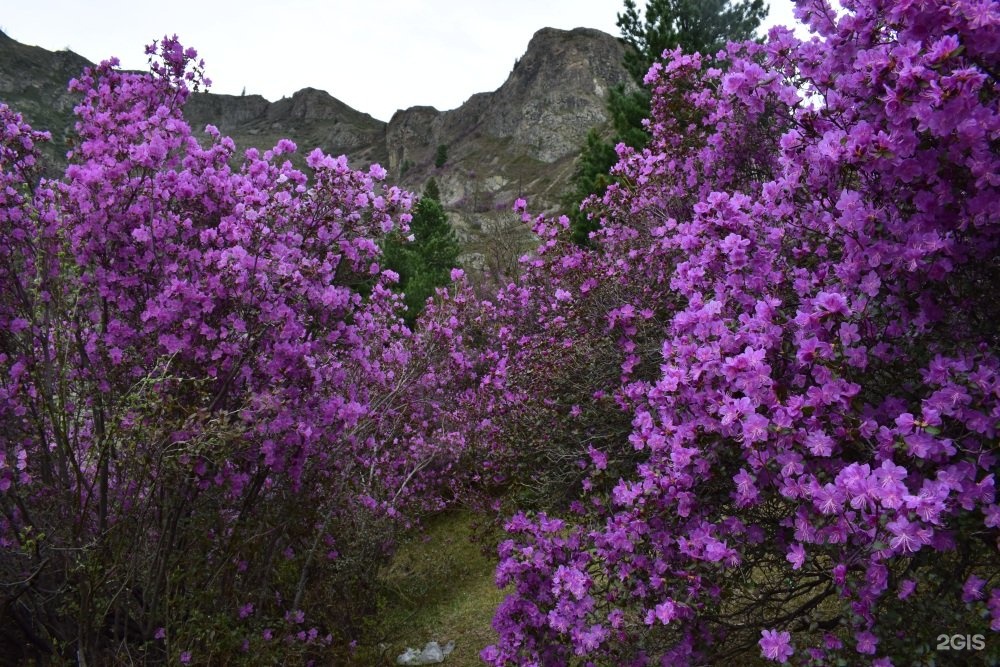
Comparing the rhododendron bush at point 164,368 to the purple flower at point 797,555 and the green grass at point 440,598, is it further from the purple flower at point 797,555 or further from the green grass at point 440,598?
the purple flower at point 797,555

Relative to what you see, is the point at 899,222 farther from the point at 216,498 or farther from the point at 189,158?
the point at 189,158

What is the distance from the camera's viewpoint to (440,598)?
8.30 metres

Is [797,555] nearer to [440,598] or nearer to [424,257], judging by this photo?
[440,598]

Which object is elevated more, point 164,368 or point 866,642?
point 164,368

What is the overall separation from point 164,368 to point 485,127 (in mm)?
104707

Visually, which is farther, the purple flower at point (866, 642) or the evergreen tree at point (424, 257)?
the evergreen tree at point (424, 257)

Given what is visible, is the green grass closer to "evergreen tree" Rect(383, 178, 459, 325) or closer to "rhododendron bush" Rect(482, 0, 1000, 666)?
"rhododendron bush" Rect(482, 0, 1000, 666)

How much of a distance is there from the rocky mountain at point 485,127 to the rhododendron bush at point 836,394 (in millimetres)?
44947

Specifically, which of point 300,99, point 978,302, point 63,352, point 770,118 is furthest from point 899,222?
point 300,99

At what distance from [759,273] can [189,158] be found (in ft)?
16.5

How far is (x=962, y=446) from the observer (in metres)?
2.39

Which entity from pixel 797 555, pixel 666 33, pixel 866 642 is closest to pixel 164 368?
pixel 797 555

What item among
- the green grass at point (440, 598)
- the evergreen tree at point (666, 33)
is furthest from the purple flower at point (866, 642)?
the evergreen tree at point (666, 33)

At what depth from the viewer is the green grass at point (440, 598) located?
6.92 meters
